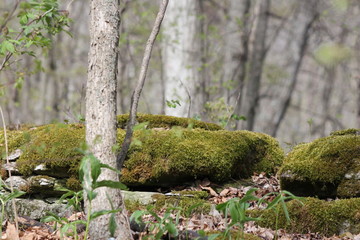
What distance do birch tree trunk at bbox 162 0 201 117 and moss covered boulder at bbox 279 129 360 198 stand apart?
17.4 ft

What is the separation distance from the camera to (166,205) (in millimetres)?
4129

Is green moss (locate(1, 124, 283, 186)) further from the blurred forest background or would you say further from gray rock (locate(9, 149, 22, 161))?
the blurred forest background

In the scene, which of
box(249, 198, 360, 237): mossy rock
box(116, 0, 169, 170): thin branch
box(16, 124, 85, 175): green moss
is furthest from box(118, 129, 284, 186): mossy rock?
box(116, 0, 169, 170): thin branch

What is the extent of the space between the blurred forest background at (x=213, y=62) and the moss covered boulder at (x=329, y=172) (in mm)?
1451

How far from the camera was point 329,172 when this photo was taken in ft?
14.4

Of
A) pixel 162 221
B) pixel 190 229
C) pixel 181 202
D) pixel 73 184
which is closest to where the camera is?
pixel 162 221

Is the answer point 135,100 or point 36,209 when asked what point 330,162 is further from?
point 36,209

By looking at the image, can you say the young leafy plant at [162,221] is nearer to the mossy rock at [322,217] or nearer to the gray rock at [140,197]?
the mossy rock at [322,217]

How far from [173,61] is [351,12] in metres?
9.18

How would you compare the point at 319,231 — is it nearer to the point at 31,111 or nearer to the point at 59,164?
the point at 59,164

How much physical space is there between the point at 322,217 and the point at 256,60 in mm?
10382

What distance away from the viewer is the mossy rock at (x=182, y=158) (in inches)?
187

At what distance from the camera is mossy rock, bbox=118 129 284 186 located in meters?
4.76

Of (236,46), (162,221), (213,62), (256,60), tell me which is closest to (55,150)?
(162,221)
